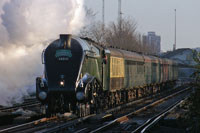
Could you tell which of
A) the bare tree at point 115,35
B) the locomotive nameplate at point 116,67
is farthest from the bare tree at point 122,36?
the locomotive nameplate at point 116,67

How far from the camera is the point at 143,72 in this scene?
3189 cm

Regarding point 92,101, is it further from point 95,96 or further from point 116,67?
point 116,67

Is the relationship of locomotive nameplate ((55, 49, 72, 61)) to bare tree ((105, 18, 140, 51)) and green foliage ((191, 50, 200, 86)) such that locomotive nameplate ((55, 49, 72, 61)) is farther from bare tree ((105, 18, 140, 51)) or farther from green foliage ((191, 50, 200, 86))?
bare tree ((105, 18, 140, 51))

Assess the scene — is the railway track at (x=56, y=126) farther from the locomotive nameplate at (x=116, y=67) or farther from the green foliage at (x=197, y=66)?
the locomotive nameplate at (x=116, y=67)

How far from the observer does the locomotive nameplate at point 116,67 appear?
74.0ft

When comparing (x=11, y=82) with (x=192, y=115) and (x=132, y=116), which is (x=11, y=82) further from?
(x=192, y=115)

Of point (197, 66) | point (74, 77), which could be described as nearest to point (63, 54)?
point (74, 77)

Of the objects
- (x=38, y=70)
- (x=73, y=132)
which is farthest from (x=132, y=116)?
(x=38, y=70)

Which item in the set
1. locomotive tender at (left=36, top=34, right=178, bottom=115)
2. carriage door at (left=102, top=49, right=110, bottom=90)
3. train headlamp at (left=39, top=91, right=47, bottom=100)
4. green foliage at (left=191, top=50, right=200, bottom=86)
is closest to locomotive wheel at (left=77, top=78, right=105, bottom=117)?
locomotive tender at (left=36, top=34, right=178, bottom=115)

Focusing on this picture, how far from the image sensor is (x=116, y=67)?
931 inches

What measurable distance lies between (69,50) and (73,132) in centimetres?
430

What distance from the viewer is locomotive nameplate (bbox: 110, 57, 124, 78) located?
74.0 ft

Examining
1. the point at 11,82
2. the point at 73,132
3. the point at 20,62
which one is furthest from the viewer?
the point at 20,62

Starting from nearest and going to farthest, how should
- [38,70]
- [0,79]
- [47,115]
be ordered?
[47,115] < [0,79] < [38,70]
